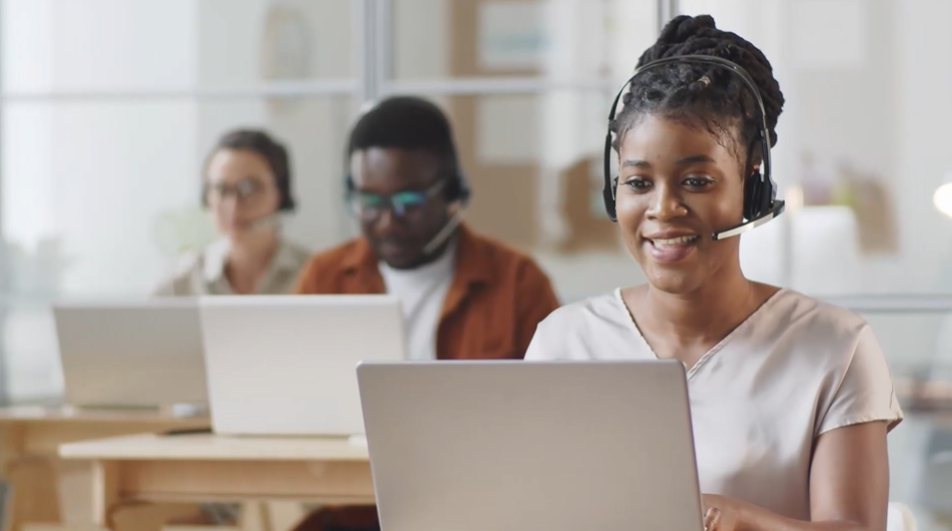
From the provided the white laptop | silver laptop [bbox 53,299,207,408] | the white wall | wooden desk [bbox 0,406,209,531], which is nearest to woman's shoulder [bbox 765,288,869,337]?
the white laptop

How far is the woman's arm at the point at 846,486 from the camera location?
4.57 feet

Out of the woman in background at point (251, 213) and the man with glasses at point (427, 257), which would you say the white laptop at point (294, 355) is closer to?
the man with glasses at point (427, 257)

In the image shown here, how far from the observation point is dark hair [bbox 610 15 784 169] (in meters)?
1.54

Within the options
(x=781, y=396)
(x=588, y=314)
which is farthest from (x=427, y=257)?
(x=781, y=396)

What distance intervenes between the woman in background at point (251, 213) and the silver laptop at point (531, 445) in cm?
256

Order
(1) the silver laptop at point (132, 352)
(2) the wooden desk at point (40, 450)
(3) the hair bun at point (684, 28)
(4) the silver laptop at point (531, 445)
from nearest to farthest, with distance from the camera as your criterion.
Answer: (4) the silver laptop at point (531, 445), (3) the hair bun at point (684, 28), (1) the silver laptop at point (132, 352), (2) the wooden desk at point (40, 450)

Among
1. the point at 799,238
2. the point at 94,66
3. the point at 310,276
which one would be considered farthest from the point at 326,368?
the point at 94,66

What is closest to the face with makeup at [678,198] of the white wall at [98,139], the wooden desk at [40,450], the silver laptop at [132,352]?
the silver laptop at [132,352]

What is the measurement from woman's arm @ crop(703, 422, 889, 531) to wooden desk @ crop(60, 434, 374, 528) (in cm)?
104

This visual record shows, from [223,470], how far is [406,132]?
1031mm

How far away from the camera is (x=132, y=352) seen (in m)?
2.79

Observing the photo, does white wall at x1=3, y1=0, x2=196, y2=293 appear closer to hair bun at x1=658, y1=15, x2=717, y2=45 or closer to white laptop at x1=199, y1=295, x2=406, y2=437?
white laptop at x1=199, y1=295, x2=406, y2=437

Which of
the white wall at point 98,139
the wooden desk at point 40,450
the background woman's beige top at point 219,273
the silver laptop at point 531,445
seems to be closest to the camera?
the silver laptop at point 531,445

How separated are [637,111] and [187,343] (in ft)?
4.88
